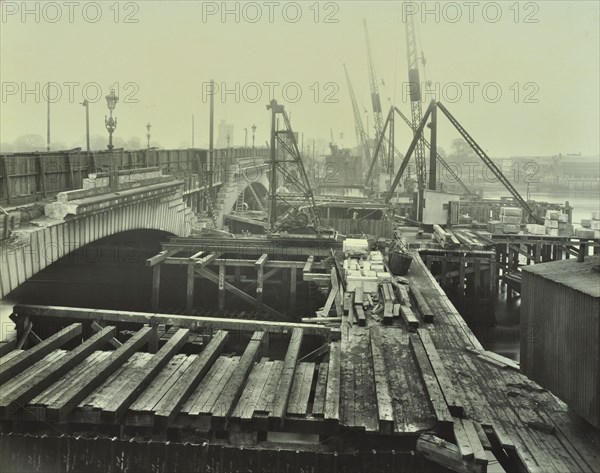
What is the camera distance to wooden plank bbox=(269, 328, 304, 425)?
33.9ft

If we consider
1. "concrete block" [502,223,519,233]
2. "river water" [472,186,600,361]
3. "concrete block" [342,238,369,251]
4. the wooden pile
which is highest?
"concrete block" [342,238,369,251]

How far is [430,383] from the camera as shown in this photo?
11.2 metres

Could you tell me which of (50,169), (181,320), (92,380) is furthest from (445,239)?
(92,380)

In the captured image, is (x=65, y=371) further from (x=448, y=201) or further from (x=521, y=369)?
(x=448, y=201)

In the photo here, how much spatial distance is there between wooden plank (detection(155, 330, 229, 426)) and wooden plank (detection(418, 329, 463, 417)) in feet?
15.9

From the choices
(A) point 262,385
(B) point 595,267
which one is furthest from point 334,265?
(B) point 595,267

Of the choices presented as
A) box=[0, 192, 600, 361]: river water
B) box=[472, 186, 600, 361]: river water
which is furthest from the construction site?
box=[472, 186, 600, 361]: river water

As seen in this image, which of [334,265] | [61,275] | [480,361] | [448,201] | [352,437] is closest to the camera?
[352,437]

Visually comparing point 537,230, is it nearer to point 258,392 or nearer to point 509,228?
point 509,228

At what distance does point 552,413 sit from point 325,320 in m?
6.85

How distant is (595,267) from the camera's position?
35.1 feet

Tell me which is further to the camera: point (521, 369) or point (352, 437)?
point (521, 369)

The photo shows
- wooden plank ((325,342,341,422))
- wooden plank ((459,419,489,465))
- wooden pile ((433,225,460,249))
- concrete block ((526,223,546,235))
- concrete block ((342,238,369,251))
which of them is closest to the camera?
wooden plank ((459,419,489,465))

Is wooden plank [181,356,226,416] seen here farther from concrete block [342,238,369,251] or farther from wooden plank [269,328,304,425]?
concrete block [342,238,369,251]
